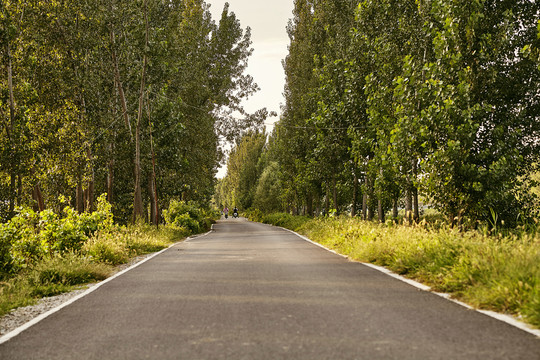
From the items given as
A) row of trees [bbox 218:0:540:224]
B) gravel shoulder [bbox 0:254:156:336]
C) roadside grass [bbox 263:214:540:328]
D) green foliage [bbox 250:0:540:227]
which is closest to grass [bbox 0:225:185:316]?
gravel shoulder [bbox 0:254:156:336]

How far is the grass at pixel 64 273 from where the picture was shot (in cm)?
764

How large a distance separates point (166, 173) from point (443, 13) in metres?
23.3

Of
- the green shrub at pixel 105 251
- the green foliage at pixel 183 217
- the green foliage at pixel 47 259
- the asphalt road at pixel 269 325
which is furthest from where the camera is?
the green foliage at pixel 183 217

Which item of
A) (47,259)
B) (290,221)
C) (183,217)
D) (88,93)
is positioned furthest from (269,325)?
(290,221)

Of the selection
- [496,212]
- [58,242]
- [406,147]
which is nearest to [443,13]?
[406,147]

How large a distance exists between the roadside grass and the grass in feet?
20.3

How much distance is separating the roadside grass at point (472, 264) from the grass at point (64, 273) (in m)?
6.19

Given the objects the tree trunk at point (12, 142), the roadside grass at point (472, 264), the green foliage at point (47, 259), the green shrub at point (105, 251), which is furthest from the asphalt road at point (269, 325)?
the tree trunk at point (12, 142)

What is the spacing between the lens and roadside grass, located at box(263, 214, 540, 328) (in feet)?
19.2

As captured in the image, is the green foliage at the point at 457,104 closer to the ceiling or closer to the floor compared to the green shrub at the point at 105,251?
closer to the ceiling

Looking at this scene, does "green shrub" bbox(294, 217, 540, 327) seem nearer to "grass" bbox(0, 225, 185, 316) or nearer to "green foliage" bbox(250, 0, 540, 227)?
"green foliage" bbox(250, 0, 540, 227)

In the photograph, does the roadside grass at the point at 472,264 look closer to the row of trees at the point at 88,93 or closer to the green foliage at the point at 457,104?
the green foliage at the point at 457,104

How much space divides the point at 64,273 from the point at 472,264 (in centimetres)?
737

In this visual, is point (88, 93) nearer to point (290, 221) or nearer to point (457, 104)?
point (290, 221)
